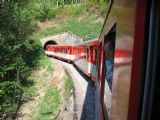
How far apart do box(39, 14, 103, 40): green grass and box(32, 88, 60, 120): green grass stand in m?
25.0

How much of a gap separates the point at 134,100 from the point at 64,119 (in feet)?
47.1

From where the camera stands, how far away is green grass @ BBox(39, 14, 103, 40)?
47.0m

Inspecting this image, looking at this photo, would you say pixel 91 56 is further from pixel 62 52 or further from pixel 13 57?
pixel 62 52

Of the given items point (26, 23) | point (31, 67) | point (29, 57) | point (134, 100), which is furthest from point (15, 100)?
point (134, 100)

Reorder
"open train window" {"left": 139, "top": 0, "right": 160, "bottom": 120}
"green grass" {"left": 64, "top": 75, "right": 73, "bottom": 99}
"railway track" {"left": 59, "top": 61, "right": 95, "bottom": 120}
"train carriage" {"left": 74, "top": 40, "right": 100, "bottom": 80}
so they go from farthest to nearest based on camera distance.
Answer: "green grass" {"left": 64, "top": 75, "right": 73, "bottom": 99}, "train carriage" {"left": 74, "top": 40, "right": 100, "bottom": 80}, "railway track" {"left": 59, "top": 61, "right": 95, "bottom": 120}, "open train window" {"left": 139, "top": 0, "right": 160, "bottom": 120}

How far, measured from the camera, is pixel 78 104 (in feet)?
54.6

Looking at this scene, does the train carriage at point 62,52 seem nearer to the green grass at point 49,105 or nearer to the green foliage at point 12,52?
the green foliage at point 12,52

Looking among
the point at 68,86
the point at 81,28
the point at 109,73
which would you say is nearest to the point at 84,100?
the point at 68,86

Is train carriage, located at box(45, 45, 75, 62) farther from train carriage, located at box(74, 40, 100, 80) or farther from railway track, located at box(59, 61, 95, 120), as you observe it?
train carriage, located at box(74, 40, 100, 80)

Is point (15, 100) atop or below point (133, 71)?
below

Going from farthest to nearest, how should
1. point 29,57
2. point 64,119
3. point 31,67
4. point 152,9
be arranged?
point 29,57
point 31,67
point 64,119
point 152,9

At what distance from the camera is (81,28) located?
164ft

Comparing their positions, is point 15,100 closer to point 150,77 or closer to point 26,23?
point 26,23

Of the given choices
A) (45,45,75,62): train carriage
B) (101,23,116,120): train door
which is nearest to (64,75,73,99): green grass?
(45,45,75,62): train carriage
